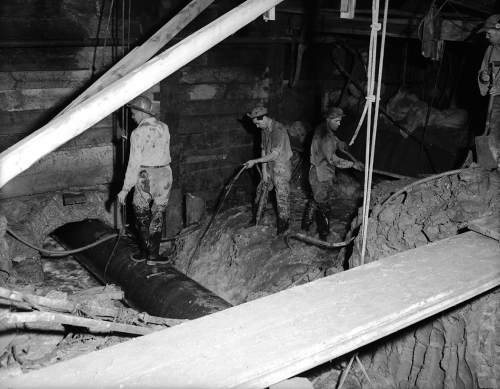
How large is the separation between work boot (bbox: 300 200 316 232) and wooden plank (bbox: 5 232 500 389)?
5.21m

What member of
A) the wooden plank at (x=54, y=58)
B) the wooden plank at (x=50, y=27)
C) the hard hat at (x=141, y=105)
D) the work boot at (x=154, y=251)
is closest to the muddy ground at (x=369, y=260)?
the work boot at (x=154, y=251)

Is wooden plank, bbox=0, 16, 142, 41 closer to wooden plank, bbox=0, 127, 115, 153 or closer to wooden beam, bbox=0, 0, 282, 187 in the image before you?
wooden plank, bbox=0, 127, 115, 153

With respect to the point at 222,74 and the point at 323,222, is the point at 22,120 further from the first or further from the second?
the point at 323,222

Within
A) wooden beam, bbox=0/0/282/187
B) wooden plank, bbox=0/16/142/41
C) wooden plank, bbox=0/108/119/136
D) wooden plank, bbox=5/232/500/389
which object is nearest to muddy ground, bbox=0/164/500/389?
wooden plank, bbox=5/232/500/389

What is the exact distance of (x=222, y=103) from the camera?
970 centimetres

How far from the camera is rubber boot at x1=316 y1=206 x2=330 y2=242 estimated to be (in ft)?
27.4

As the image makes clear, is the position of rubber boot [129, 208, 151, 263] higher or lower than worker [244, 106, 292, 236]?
lower

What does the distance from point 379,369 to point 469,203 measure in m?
2.01

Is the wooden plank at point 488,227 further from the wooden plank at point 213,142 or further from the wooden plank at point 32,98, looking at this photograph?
the wooden plank at point 213,142

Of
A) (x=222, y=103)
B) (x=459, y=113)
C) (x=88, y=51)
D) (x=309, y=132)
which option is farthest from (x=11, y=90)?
(x=459, y=113)

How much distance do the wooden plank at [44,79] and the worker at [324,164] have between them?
386cm

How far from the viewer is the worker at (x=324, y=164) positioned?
8.05 m

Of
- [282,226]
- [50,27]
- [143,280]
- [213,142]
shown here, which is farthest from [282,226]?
[50,27]

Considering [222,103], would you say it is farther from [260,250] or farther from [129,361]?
[129,361]
